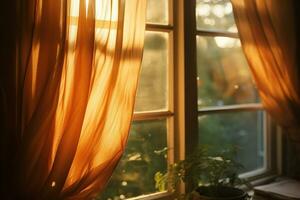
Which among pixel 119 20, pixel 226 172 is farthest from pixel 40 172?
pixel 226 172

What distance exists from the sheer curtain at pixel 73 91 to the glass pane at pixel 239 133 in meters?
0.78

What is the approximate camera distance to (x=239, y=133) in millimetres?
2312

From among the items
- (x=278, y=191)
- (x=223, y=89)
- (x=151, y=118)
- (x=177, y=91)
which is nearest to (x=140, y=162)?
(x=151, y=118)

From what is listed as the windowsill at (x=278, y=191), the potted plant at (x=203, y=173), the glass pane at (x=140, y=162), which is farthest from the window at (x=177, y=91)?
the windowsill at (x=278, y=191)

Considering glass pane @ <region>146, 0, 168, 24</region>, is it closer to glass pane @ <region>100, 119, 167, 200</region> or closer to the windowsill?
glass pane @ <region>100, 119, 167, 200</region>

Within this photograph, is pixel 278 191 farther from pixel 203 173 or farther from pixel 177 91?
pixel 177 91

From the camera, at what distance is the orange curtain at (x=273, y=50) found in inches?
77.0

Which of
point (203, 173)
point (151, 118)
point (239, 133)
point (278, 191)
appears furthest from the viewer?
point (239, 133)

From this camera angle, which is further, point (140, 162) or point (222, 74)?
point (222, 74)

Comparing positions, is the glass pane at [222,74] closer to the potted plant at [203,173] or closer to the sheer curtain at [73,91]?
the potted plant at [203,173]

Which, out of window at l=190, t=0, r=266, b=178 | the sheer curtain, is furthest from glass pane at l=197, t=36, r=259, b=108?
the sheer curtain

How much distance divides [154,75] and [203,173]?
20.1 inches

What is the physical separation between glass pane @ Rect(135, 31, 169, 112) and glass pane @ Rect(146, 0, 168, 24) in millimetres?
62

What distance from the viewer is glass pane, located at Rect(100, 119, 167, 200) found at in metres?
1.79
